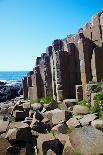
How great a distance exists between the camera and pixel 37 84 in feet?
53.8

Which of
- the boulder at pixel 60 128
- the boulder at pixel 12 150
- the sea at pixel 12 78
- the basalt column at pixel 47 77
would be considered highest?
the sea at pixel 12 78

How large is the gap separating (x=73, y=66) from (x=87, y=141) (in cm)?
655

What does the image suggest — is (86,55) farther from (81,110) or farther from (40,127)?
(40,127)

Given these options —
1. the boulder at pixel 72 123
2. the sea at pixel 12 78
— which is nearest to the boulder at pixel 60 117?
the boulder at pixel 72 123

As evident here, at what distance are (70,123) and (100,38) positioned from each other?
4226 millimetres

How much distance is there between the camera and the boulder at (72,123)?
943 centimetres

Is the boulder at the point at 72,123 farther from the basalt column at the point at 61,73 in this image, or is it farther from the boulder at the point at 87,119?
the basalt column at the point at 61,73

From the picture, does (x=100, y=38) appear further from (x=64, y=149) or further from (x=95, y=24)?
(x=64, y=149)

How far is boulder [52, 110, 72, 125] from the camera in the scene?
1047 centimetres

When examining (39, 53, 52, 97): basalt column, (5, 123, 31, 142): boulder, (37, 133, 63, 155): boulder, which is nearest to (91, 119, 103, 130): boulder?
(37, 133, 63, 155): boulder

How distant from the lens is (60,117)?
10.7m

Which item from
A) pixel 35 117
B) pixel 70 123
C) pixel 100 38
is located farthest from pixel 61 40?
pixel 70 123

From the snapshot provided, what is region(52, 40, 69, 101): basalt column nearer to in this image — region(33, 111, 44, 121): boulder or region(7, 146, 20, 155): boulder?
region(33, 111, 44, 121): boulder

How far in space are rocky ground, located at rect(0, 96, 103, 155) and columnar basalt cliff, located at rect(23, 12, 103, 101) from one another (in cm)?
147
